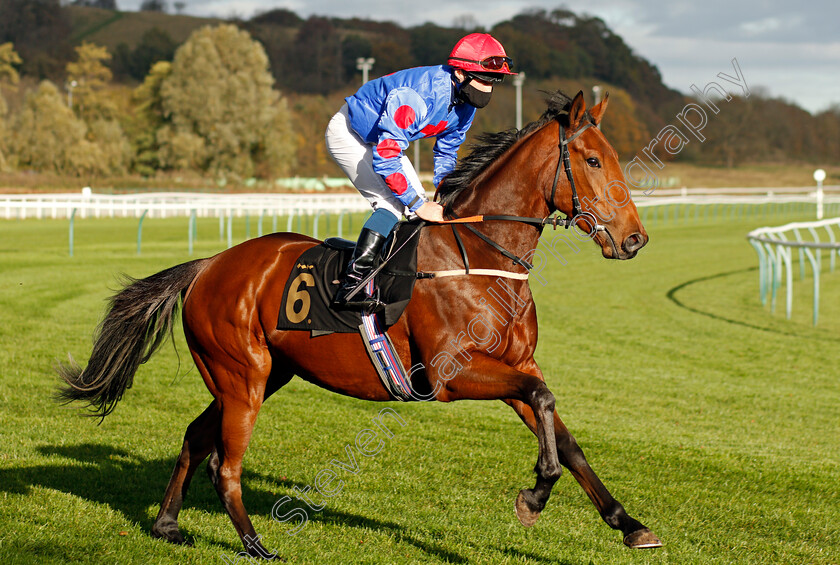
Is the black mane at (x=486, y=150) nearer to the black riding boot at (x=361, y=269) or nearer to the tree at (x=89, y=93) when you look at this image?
the black riding boot at (x=361, y=269)

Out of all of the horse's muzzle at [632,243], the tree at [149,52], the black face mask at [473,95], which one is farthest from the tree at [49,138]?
the tree at [149,52]

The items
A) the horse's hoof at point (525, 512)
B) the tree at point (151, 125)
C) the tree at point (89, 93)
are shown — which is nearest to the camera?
the horse's hoof at point (525, 512)

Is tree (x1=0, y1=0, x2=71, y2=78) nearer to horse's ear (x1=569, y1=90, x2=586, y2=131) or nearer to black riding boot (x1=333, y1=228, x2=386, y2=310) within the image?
black riding boot (x1=333, y1=228, x2=386, y2=310)

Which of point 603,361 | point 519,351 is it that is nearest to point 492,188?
point 519,351

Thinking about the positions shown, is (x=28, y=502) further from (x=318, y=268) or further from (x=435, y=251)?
(x=435, y=251)

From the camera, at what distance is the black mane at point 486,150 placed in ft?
11.6

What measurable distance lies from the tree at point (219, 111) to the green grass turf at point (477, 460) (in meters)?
36.3

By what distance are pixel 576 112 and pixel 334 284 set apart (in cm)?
124

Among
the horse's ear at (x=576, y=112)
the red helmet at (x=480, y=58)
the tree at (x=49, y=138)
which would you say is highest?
the red helmet at (x=480, y=58)

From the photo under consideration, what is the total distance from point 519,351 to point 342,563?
1121mm

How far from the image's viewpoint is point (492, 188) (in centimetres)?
354

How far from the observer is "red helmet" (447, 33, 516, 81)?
136 inches

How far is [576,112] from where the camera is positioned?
3.38 m

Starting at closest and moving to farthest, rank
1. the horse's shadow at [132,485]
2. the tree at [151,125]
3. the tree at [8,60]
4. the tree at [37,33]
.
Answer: the horse's shadow at [132,485], the tree at [151,125], the tree at [8,60], the tree at [37,33]
